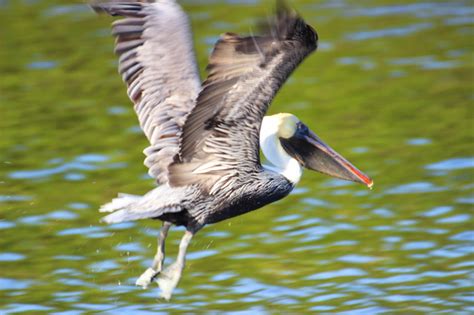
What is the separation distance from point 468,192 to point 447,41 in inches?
213

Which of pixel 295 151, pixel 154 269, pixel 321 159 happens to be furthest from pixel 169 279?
pixel 321 159

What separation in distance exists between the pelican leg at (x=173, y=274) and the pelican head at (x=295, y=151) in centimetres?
84

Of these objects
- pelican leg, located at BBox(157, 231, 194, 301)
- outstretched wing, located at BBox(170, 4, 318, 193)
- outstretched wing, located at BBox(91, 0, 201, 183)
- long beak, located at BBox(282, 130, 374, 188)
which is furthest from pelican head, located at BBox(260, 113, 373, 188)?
pelican leg, located at BBox(157, 231, 194, 301)

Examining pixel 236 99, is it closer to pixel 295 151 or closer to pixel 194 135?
pixel 194 135

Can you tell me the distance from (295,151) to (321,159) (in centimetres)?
21

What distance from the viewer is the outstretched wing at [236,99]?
6676 mm

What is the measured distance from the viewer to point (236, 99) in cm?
710

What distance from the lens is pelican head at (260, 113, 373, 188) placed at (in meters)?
8.26

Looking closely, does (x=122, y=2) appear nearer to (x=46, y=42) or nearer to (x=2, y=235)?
(x=2, y=235)

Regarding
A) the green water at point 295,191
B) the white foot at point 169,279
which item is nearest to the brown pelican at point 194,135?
the white foot at point 169,279

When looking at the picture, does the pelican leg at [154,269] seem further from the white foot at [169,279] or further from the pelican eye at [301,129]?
the pelican eye at [301,129]

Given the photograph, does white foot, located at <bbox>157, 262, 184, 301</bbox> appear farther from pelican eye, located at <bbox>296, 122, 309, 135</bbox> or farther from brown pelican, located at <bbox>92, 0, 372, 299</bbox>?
pelican eye, located at <bbox>296, 122, 309, 135</bbox>

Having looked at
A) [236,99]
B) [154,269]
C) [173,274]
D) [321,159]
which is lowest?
[154,269]

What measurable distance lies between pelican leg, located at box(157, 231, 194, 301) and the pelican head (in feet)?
2.76
